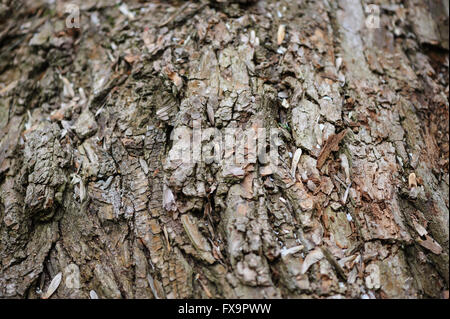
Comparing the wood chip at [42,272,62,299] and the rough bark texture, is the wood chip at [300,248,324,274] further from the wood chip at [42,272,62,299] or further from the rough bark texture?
the wood chip at [42,272,62,299]

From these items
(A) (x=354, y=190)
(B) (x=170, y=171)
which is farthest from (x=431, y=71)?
(B) (x=170, y=171)

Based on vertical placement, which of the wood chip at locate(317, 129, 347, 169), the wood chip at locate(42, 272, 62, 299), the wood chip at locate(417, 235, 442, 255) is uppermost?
the wood chip at locate(317, 129, 347, 169)

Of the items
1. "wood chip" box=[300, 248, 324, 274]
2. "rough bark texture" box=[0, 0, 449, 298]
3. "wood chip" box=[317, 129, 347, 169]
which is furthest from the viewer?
"wood chip" box=[317, 129, 347, 169]

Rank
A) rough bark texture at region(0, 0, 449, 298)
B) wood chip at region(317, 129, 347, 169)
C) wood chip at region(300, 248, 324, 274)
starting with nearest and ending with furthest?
wood chip at region(300, 248, 324, 274)
rough bark texture at region(0, 0, 449, 298)
wood chip at region(317, 129, 347, 169)

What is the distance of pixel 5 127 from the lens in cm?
343

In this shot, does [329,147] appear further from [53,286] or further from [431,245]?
[53,286]

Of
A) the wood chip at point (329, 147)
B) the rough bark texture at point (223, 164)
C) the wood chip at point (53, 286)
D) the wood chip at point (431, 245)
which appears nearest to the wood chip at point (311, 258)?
the rough bark texture at point (223, 164)

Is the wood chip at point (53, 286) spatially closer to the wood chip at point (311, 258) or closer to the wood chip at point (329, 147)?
the wood chip at point (311, 258)

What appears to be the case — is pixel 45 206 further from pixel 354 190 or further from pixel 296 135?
pixel 354 190

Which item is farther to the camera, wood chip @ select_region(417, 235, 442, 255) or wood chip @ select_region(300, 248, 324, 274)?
wood chip @ select_region(417, 235, 442, 255)

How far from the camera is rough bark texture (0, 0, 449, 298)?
2.49 m

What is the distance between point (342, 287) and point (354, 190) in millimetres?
768

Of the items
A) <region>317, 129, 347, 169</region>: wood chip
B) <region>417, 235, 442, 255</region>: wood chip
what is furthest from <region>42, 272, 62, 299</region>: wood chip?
<region>417, 235, 442, 255</region>: wood chip

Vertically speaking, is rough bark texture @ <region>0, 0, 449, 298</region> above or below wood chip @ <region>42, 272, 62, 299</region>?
above
